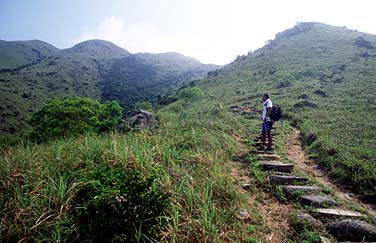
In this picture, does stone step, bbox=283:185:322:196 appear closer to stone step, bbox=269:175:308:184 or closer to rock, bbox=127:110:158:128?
stone step, bbox=269:175:308:184

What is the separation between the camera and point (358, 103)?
14719 mm

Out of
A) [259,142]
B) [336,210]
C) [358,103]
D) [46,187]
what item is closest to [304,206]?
[336,210]

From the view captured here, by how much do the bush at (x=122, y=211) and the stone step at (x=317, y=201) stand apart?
2.65m

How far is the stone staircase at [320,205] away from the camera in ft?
11.2

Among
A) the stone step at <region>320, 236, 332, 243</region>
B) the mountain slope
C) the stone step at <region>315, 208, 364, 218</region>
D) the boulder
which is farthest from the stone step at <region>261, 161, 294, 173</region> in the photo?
the mountain slope

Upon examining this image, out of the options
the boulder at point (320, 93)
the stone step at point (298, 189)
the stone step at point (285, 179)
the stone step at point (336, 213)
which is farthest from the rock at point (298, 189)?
the boulder at point (320, 93)

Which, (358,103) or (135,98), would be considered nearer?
(358,103)

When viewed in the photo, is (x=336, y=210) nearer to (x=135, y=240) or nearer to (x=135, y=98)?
(x=135, y=240)

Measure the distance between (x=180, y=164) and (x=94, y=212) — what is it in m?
2.28

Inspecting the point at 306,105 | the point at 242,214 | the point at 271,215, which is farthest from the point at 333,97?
the point at 242,214

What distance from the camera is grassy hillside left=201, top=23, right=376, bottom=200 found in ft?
21.4

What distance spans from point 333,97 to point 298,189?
Result: 51.7 ft

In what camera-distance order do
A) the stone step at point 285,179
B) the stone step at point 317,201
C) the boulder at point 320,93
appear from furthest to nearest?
the boulder at point 320,93
the stone step at point 285,179
the stone step at point 317,201

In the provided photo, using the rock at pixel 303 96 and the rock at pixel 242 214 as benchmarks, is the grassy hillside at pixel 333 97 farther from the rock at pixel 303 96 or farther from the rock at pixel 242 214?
the rock at pixel 242 214
